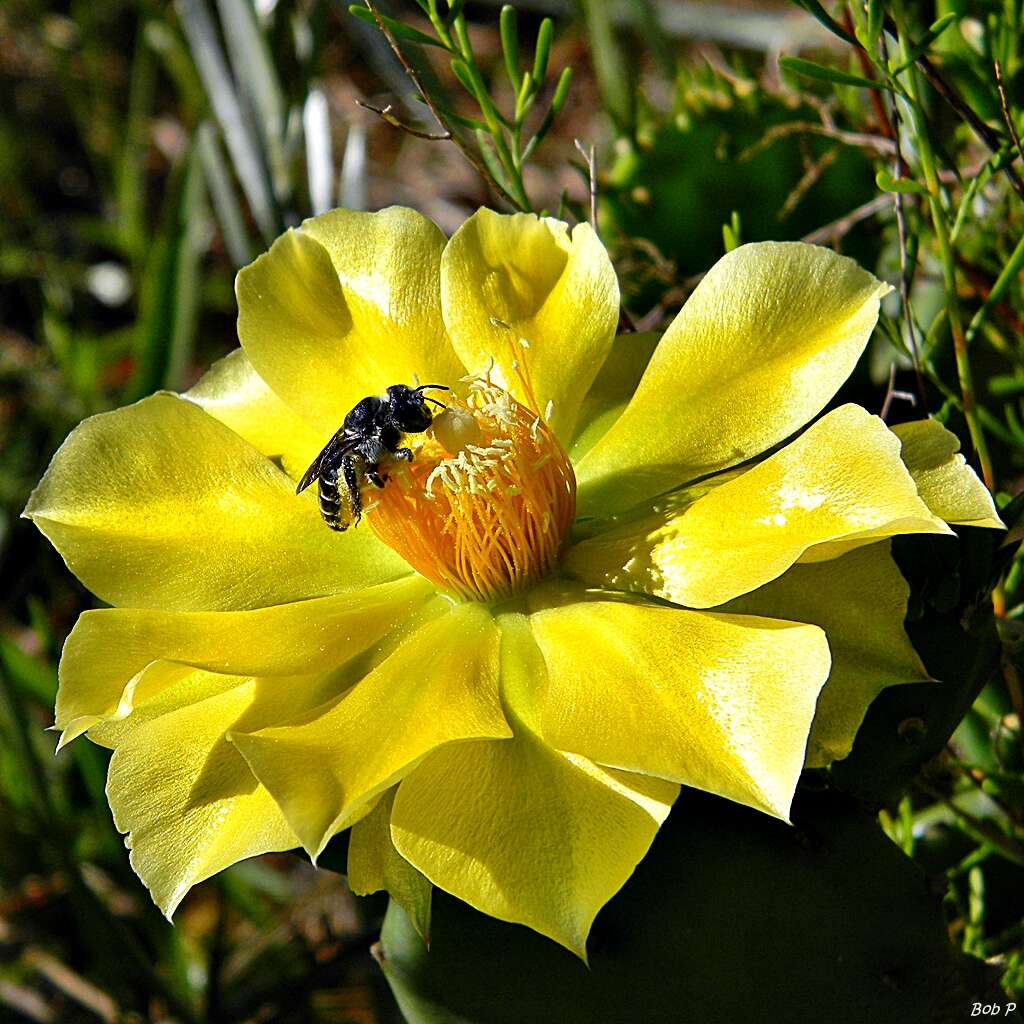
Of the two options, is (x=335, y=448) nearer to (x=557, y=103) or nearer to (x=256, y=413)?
(x=256, y=413)

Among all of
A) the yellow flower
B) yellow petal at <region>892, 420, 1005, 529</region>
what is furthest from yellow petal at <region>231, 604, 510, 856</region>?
yellow petal at <region>892, 420, 1005, 529</region>

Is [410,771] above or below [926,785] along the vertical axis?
above

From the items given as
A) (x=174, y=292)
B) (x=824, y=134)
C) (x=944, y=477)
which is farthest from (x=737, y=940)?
(x=174, y=292)

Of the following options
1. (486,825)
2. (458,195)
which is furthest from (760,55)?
(486,825)

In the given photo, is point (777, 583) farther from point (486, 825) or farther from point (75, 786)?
point (75, 786)

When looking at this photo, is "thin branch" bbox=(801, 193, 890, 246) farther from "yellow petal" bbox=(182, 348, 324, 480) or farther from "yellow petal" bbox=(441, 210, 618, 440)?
"yellow petal" bbox=(182, 348, 324, 480)
